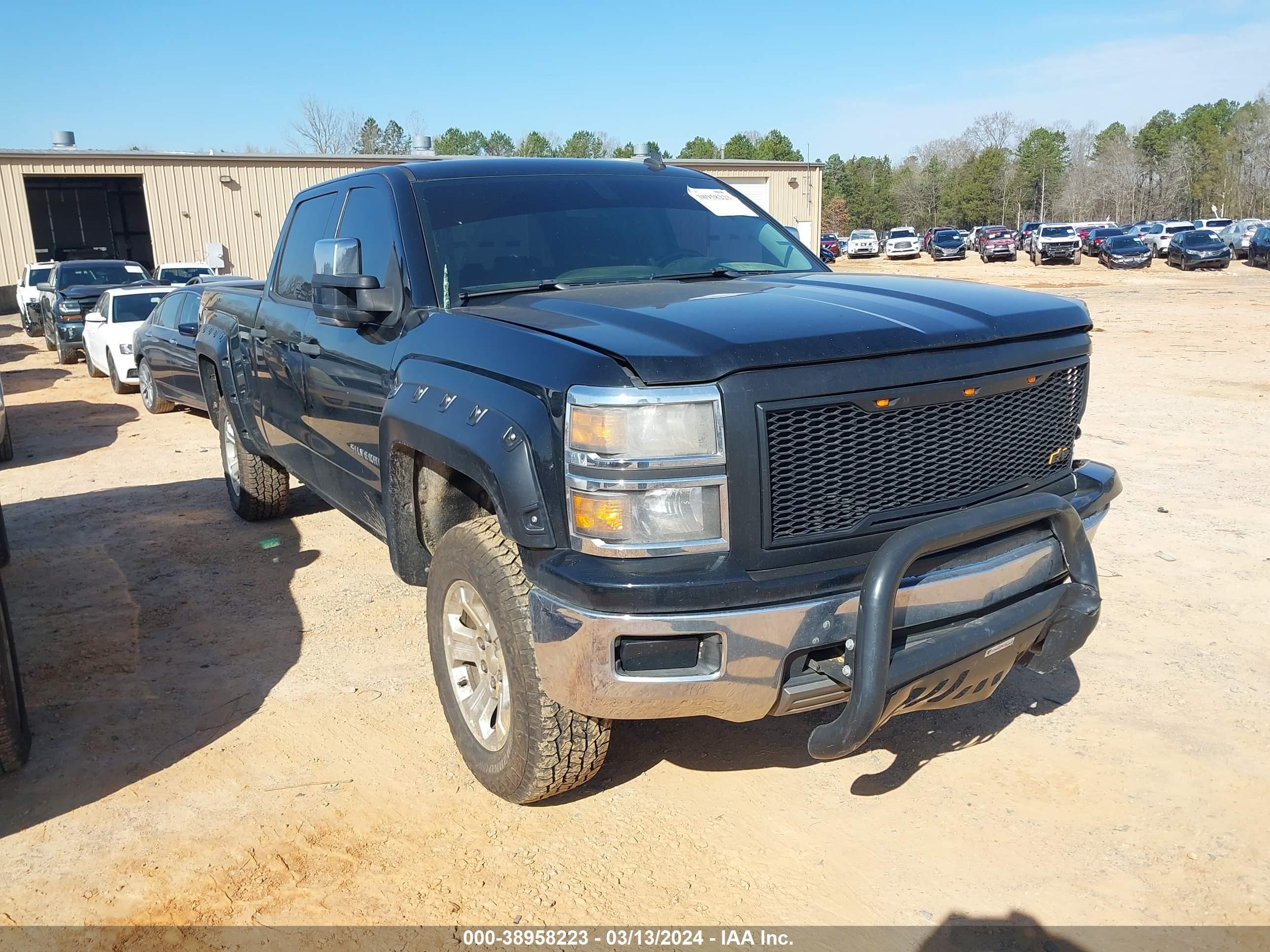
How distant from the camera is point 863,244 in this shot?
58094mm

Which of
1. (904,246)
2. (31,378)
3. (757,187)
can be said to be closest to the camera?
(31,378)

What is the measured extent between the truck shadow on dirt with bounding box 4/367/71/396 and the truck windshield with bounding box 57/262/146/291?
2797 mm

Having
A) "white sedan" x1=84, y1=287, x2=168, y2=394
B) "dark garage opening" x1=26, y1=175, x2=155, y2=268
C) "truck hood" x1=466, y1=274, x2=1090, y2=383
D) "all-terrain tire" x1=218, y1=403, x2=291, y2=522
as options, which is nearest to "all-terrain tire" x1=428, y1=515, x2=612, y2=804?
"truck hood" x1=466, y1=274, x2=1090, y2=383

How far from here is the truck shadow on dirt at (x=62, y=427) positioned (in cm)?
1033

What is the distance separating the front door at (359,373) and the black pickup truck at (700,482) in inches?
1.3

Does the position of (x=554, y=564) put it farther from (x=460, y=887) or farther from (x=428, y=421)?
(x=460, y=887)

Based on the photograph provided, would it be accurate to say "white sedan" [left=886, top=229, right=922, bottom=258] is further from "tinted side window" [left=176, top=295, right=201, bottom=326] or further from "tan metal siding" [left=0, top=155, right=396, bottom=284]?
"tinted side window" [left=176, top=295, right=201, bottom=326]

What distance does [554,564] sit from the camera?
2.81m

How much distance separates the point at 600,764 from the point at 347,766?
3.50 ft

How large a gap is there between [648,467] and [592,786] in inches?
57.2

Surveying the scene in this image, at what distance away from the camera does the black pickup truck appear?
2701mm

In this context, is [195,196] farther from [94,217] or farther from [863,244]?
[863,244]

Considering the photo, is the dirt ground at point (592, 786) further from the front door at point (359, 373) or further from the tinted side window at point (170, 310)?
the tinted side window at point (170, 310)

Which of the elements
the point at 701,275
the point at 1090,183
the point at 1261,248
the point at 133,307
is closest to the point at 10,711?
the point at 701,275
